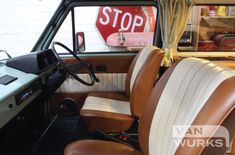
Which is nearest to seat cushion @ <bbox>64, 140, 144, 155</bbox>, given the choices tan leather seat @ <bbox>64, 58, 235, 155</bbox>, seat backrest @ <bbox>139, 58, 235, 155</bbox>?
tan leather seat @ <bbox>64, 58, 235, 155</bbox>

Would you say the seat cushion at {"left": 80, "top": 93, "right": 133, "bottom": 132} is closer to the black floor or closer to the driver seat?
the driver seat

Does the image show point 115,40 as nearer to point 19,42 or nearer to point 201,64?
point 19,42

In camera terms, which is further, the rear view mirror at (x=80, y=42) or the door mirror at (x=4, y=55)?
the rear view mirror at (x=80, y=42)

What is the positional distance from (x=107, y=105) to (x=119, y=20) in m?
1.03

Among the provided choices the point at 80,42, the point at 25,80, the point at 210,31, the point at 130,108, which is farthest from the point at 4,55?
the point at 210,31

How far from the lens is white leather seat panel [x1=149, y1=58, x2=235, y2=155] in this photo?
0.74 m

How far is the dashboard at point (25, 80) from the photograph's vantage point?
1.23m

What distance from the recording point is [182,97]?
2.83ft

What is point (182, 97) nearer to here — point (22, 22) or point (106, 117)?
point (106, 117)

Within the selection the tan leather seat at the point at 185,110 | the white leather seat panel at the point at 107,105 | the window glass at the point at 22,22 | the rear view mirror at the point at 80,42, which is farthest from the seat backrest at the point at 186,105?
the window glass at the point at 22,22

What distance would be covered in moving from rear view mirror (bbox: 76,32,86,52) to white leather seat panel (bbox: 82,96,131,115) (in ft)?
2.06

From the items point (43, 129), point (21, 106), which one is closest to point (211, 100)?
point (21, 106)

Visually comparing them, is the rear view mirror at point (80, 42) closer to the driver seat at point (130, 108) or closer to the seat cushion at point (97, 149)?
the driver seat at point (130, 108)

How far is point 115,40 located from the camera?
2.54 meters
